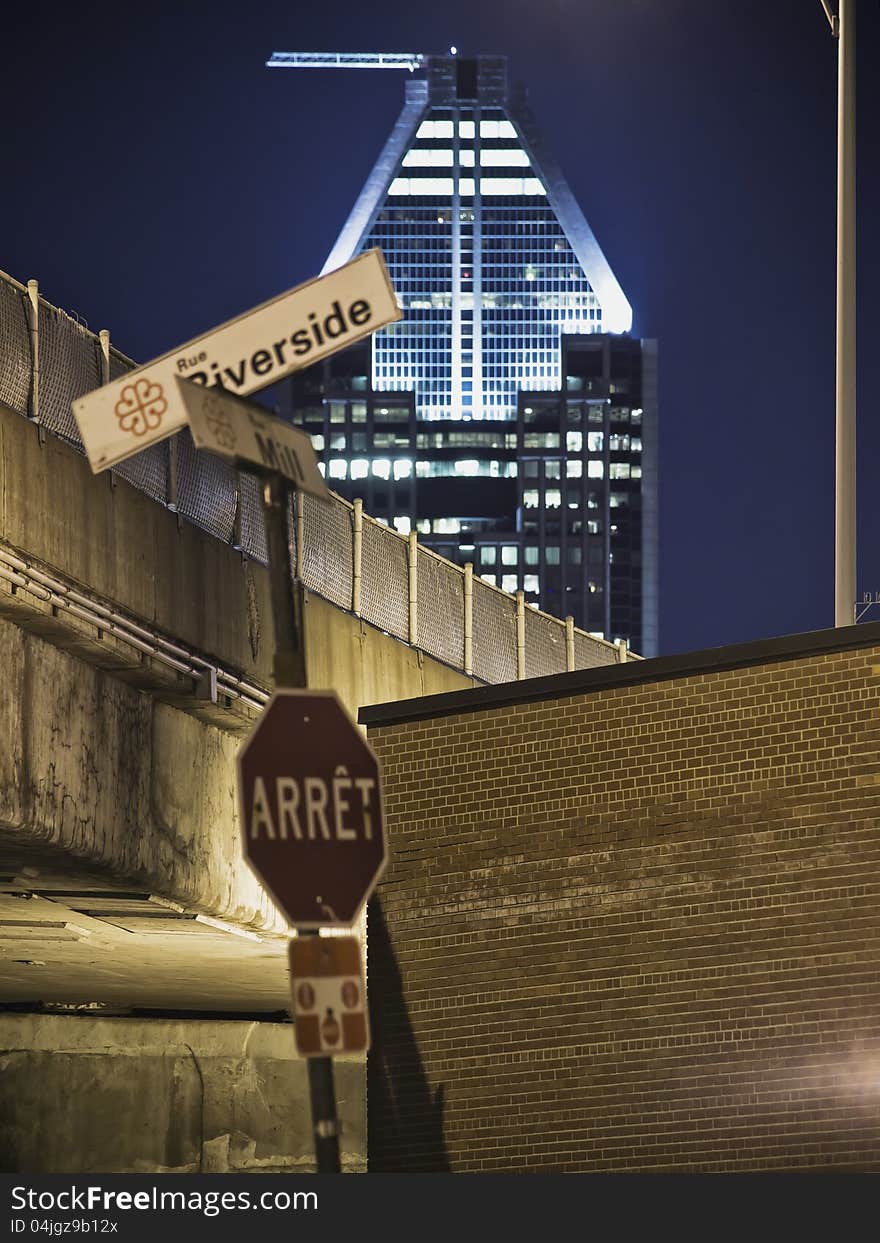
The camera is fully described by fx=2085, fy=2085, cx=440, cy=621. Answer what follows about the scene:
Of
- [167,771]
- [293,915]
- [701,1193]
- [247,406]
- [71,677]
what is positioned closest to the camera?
[293,915]

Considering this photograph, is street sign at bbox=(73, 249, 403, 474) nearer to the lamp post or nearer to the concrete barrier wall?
the lamp post

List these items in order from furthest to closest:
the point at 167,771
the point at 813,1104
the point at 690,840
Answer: the point at 167,771 → the point at 690,840 → the point at 813,1104

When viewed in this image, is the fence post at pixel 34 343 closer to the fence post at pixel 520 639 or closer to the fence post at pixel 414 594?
the fence post at pixel 414 594

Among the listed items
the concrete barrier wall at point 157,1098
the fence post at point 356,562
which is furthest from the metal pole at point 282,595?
the concrete barrier wall at point 157,1098

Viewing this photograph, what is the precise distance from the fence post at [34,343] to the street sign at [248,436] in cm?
855

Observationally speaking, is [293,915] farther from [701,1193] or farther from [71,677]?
[71,677]

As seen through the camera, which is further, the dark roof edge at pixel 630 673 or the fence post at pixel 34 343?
the fence post at pixel 34 343

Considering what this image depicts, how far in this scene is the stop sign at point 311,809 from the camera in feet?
26.0

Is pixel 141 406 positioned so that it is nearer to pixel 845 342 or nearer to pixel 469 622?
pixel 845 342

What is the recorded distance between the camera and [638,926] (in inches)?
635

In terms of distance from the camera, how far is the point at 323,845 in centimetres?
805

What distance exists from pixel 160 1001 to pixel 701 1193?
17327mm

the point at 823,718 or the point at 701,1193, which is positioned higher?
the point at 823,718

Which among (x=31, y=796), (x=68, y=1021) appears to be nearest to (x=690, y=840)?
(x=31, y=796)
